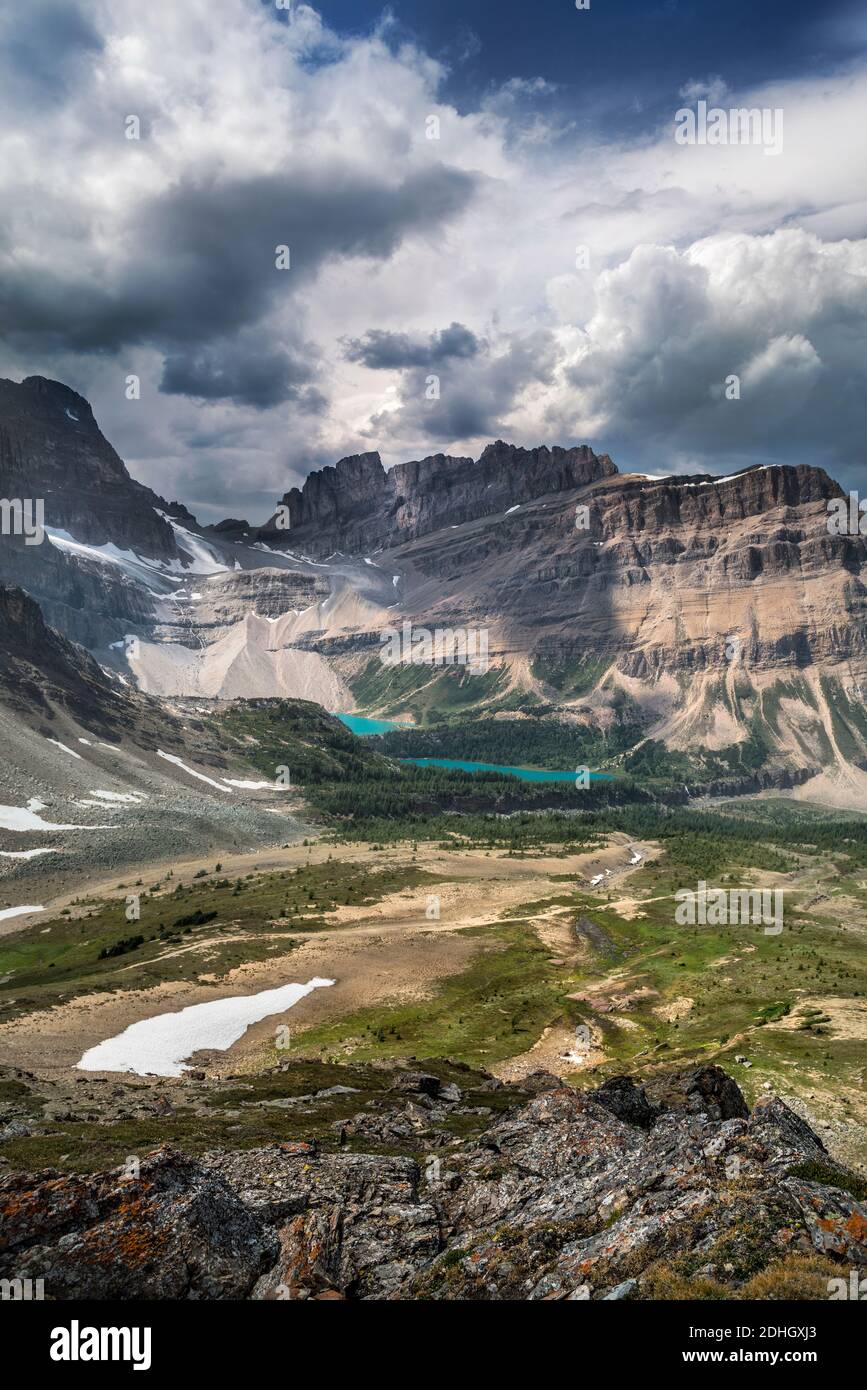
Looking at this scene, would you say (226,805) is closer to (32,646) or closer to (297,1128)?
(32,646)

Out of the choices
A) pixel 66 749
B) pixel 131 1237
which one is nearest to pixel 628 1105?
pixel 131 1237

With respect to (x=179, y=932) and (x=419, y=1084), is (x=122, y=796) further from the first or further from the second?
(x=419, y=1084)

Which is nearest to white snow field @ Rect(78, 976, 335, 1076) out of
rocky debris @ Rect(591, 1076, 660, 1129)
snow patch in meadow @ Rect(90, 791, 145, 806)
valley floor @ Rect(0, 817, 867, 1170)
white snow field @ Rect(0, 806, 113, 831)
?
valley floor @ Rect(0, 817, 867, 1170)

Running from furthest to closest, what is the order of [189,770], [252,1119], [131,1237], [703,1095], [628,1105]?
[189,770] < [252,1119] < [703,1095] < [628,1105] < [131,1237]

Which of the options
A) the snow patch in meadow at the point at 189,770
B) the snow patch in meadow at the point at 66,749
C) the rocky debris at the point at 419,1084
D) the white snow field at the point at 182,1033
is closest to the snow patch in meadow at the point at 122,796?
the snow patch in meadow at the point at 66,749

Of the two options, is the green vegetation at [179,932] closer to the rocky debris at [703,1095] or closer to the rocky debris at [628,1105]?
the rocky debris at [628,1105]

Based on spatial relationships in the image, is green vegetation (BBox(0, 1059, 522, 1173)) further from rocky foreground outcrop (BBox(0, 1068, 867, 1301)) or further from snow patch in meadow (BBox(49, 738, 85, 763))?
snow patch in meadow (BBox(49, 738, 85, 763))
